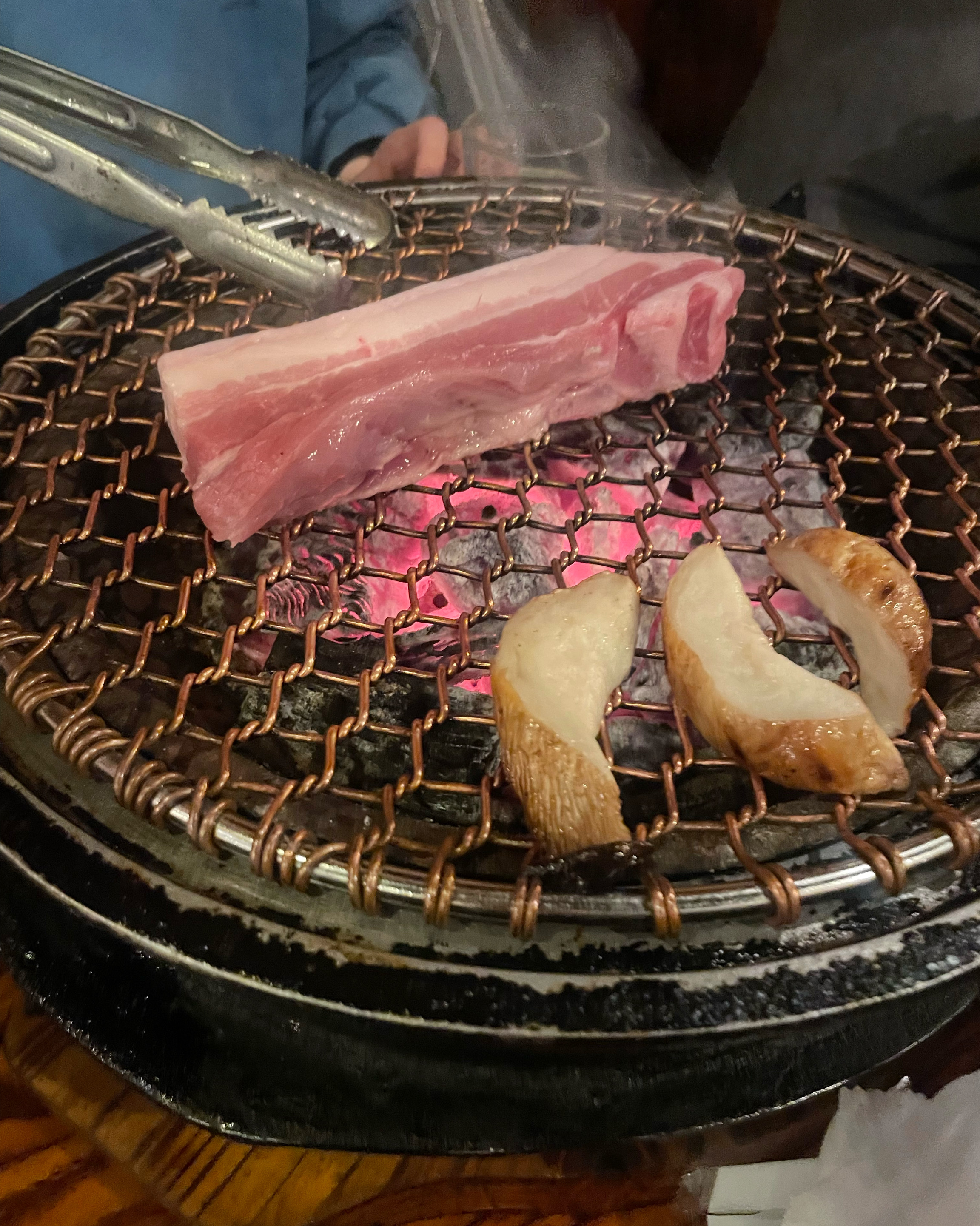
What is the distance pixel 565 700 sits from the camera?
1034 mm

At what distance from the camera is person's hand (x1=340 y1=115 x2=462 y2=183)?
9.12ft

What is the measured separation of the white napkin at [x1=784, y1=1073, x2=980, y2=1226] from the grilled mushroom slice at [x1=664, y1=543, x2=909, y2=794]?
30.5 inches

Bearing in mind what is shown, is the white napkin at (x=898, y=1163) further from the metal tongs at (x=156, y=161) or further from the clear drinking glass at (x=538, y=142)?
the clear drinking glass at (x=538, y=142)

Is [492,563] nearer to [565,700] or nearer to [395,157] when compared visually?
[565,700]

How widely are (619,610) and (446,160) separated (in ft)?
8.16

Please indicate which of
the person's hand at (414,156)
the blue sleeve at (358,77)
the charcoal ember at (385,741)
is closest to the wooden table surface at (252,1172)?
the charcoal ember at (385,741)

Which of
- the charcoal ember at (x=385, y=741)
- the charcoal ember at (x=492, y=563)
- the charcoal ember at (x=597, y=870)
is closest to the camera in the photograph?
the charcoal ember at (x=597, y=870)

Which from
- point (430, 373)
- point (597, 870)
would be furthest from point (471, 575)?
point (597, 870)

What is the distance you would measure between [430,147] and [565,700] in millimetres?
2530

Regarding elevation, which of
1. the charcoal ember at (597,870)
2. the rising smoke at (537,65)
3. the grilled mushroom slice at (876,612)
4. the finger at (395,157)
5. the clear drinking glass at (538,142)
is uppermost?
the rising smoke at (537,65)

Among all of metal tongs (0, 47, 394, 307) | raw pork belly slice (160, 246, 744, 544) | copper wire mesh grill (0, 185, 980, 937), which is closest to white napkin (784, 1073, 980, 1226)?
copper wire mesh grill (0, 185, 980, 937)

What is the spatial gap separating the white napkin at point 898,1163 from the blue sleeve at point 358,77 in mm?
3382

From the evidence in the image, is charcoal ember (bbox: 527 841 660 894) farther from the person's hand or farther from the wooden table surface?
the person's hand

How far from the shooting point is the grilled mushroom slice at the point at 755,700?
0.95m
